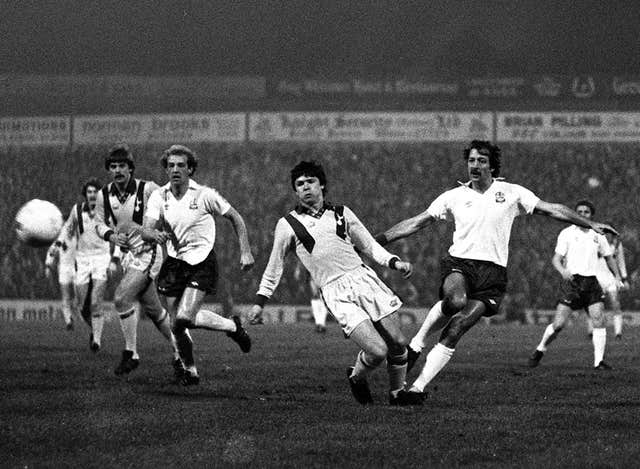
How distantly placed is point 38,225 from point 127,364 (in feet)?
6.02

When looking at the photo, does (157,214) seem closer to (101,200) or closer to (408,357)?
(101,200)

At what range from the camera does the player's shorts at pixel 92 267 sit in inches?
688

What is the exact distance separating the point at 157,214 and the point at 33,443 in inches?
165

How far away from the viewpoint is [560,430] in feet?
26.5

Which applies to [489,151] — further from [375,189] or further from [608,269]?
[375,189]

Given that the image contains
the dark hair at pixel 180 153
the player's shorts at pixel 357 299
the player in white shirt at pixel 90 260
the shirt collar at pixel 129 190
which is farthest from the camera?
the player in white shirt at pixel 90 260

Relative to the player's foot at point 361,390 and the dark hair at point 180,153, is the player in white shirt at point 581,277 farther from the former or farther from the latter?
the dark hair at point 180,153

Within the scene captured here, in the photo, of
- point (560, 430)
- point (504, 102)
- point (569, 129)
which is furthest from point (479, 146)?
point (504, 102)

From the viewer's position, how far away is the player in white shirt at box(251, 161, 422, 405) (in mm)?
9305

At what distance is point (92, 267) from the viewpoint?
1794cm

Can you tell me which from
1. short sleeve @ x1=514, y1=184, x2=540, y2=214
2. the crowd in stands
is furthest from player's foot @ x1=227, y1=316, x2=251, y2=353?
the crowd in stands

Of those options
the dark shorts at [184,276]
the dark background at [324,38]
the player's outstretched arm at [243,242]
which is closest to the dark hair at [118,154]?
the dark shorts at [184,276]

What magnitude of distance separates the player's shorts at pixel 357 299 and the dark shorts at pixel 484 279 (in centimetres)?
68

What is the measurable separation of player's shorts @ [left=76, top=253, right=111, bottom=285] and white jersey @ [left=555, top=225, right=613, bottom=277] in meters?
6.86
